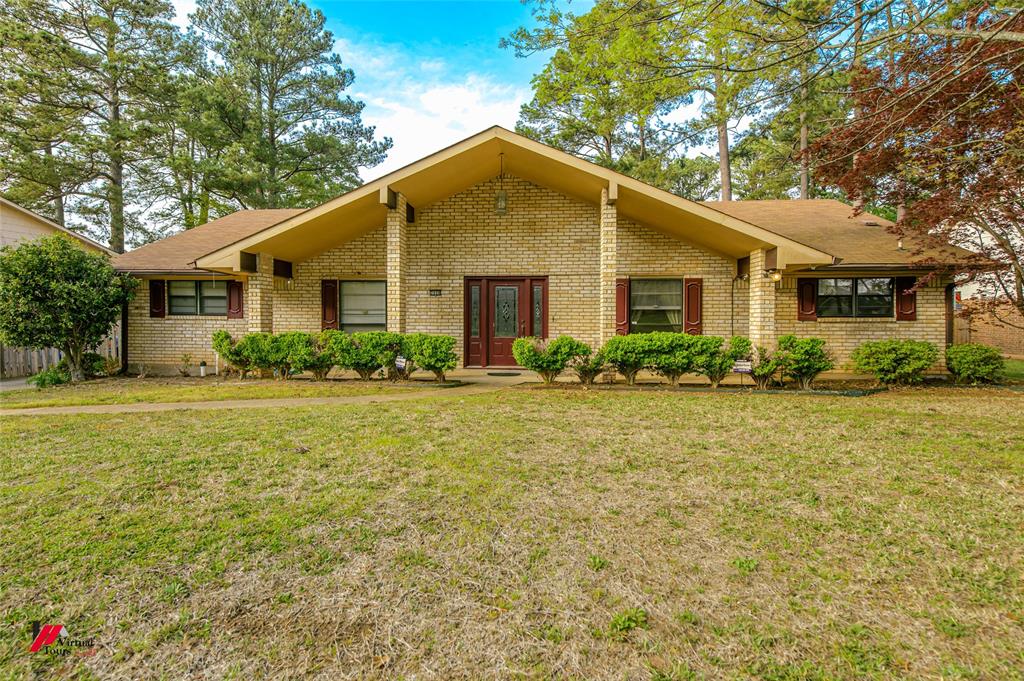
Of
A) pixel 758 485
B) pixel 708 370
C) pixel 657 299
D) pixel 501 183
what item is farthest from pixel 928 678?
pixel 501 183

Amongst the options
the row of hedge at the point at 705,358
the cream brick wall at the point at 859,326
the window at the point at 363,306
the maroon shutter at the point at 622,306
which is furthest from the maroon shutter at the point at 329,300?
the cream brick wall at the point at 859,326

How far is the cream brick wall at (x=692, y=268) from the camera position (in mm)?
11141

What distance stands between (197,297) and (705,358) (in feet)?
39.6

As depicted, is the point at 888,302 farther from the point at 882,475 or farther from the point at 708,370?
the point at 882,475

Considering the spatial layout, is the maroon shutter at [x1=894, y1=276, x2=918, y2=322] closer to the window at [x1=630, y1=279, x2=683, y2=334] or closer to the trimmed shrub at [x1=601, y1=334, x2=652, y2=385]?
the window at [x1=630, y1=279, x2=683, y2=334]

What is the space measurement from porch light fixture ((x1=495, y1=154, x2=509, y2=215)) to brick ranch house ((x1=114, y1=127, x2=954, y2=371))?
0.05 m

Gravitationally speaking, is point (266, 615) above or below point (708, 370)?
below

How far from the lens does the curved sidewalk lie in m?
6.89

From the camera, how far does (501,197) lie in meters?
10.9

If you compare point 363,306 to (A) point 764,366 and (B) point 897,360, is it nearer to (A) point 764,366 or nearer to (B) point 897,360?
(A) point 764,366

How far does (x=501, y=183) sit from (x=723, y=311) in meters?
6.17

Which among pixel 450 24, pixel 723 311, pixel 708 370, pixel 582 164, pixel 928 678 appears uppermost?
pixel 450 24

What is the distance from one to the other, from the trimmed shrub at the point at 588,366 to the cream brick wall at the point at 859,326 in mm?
4973

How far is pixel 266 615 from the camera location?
229cm
